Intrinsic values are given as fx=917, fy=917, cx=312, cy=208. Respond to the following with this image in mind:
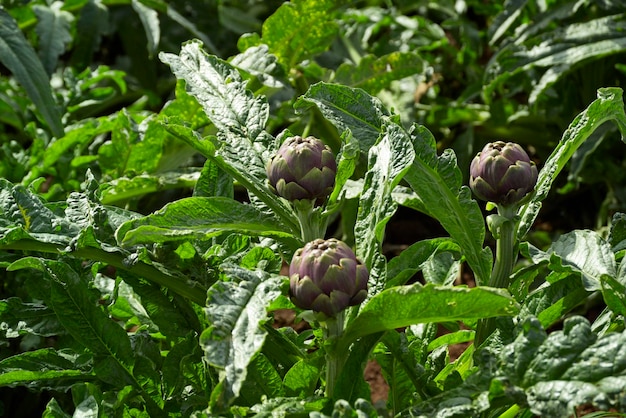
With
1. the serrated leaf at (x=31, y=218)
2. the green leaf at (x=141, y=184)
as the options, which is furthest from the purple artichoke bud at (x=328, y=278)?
the green leaf at (x=141, y=184)

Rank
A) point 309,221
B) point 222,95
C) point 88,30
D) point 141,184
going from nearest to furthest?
point 309,221 → point 222,95 → point 141,184 → point 88,30

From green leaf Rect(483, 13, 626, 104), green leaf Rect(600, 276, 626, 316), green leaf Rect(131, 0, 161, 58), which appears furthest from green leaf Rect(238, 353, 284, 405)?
green leaf Rect(131, 0, 161, 58)

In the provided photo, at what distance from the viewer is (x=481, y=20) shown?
9.45ft

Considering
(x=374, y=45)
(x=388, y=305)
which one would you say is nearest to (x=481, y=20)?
(x=374, y=45)

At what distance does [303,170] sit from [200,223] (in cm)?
12

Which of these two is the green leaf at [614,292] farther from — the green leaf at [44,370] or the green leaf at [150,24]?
the green leaf at [150,24]

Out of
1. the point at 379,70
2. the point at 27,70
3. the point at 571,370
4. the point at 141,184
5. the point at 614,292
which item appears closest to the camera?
the point at 571,370

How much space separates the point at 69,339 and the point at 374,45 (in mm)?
1442

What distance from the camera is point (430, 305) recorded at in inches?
32.1

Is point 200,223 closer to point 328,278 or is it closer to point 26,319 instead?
point 328,278

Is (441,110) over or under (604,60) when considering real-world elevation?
under

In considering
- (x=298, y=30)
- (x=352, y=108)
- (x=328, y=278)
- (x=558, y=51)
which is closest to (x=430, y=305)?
(x=328, y=278)

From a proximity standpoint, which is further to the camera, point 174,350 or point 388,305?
point 174,350

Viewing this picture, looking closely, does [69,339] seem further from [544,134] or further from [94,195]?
Answer: [544,134]
